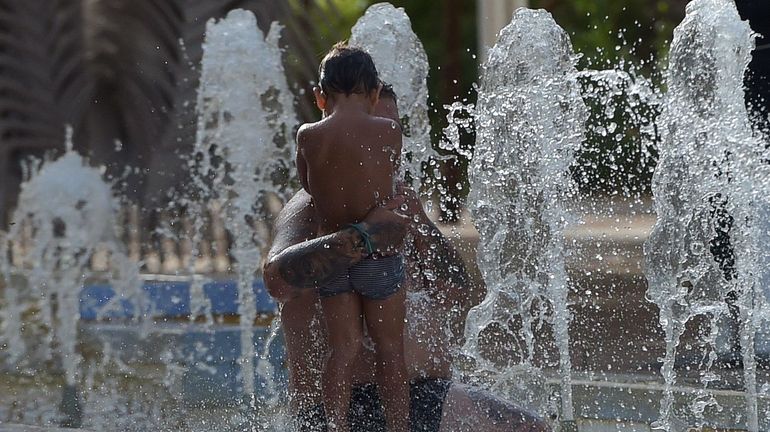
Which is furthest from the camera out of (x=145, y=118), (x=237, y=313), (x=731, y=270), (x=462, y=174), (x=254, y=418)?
(x=462, y=174)

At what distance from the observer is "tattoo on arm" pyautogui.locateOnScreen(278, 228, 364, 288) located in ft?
9.83

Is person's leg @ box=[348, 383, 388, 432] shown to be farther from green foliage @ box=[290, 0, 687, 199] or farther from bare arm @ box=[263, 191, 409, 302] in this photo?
green foliage @ box=[290, 0, 687, 199]

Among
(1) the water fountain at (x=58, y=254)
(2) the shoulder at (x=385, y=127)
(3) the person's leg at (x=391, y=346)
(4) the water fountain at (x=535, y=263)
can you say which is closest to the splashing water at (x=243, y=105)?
(4) the water fountain at (x=535, y=263)

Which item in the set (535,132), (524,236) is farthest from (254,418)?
(524,236)

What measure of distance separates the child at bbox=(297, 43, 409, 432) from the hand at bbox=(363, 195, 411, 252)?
2 cm

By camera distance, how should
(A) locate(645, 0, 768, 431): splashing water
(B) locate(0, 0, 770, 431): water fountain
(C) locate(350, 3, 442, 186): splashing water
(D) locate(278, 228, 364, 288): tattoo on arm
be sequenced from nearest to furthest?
(D) locate(278, 228, 364, 288): tattoo on arm < (B) locate(0, 0, 770, 431): water fountain < (A) locate(645, 0, 768, 431): splashing water < (C) locate(350, 3, 442, 186): splashing water

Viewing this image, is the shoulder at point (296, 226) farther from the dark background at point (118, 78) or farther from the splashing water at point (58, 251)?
the dark background at point (118, 78)

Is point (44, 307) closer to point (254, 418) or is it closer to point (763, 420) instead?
point (254, 418)

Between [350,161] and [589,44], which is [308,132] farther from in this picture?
[589,44]

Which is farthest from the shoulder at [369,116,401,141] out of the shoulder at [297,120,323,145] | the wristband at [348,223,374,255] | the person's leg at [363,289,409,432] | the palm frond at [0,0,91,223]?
the palm frond at [0,0,91,223]

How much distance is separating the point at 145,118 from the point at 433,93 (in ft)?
23.0

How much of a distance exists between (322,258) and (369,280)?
147mm

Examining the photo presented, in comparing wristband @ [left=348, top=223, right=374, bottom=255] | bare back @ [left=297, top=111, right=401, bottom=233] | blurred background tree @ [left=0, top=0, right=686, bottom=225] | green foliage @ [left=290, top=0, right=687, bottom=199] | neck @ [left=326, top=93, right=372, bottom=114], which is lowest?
wristband @ [left=348, top=223, right=374, bottom=255]

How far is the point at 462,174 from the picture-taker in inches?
552
